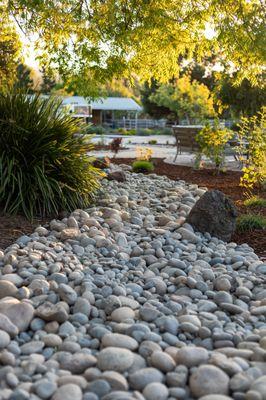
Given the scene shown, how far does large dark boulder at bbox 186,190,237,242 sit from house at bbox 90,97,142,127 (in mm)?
40861

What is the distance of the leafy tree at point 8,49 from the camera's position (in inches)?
328

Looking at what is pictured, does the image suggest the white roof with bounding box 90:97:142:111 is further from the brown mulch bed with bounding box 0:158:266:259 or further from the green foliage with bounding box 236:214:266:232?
the green foliage with bounding box 236:214:266:232

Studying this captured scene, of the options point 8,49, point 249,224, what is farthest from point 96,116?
point 249,224

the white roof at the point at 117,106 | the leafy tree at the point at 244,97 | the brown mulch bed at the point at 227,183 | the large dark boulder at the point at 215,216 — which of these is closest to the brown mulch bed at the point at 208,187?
the brown mulch bed at the point at 227,183

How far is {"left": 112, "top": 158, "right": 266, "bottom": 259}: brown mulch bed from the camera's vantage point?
5883 mm

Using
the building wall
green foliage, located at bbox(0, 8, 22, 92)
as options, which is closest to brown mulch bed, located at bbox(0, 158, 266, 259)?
green foliage, located at bbox(0, 8, 22, 92)

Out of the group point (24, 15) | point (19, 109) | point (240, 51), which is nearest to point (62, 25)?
point (24, 15)

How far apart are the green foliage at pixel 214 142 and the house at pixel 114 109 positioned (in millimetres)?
35014

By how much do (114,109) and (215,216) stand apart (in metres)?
42.9

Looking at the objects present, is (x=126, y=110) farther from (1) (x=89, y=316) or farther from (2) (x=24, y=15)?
(1) (x=89, y=316)

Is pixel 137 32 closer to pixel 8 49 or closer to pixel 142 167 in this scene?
pixel 8 49

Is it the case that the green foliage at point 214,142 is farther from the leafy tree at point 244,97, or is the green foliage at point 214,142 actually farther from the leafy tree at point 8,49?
the leafy tree at point 8,49

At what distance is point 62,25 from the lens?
7.44 metres

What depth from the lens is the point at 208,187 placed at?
31.1ft
